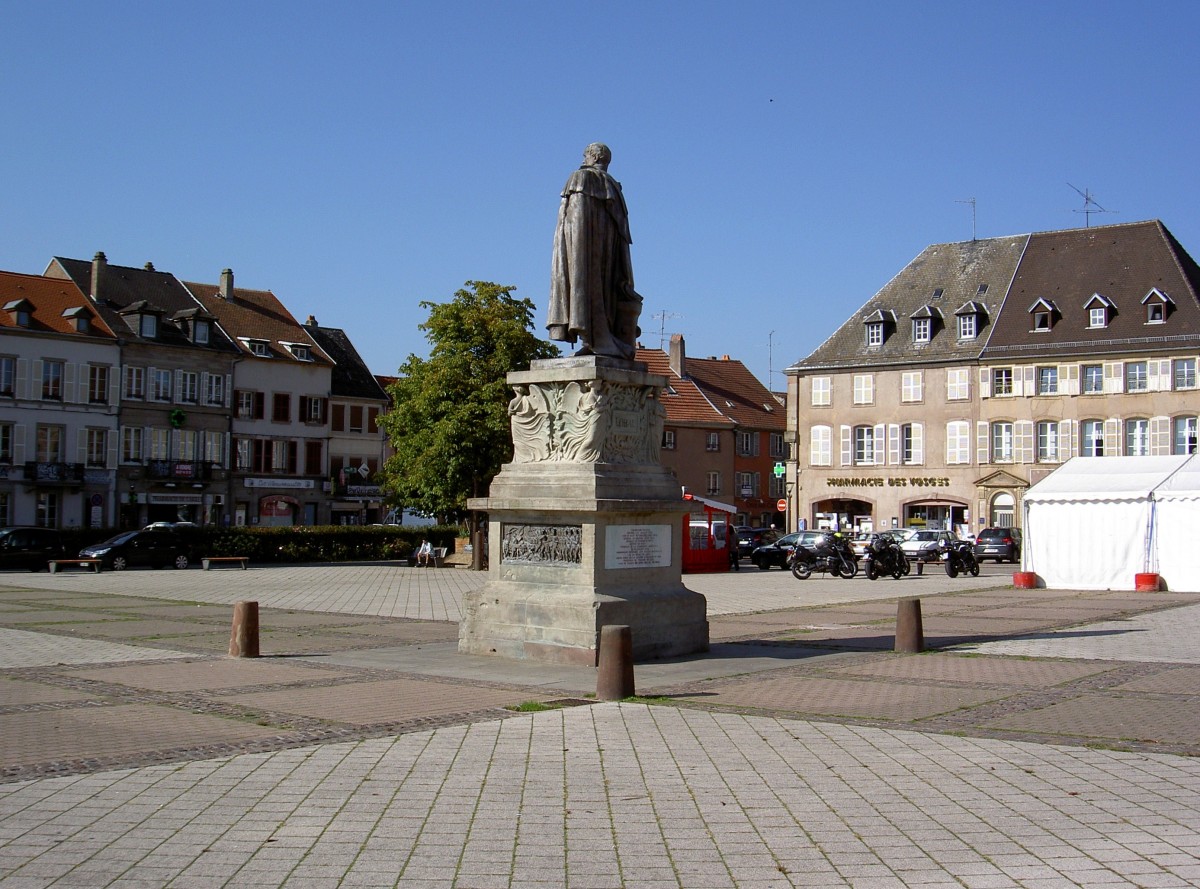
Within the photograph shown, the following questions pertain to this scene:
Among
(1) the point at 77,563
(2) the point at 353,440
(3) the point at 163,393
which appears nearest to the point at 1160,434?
(2) the point at 353,440

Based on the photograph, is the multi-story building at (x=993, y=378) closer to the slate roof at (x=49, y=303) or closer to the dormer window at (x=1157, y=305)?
the dormer window at (x=1157, y=305)

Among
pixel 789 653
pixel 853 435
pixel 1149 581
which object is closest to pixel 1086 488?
pixel 1149 581

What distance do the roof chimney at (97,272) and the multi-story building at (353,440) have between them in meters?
14.0

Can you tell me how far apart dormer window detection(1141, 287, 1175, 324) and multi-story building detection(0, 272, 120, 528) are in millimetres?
46832

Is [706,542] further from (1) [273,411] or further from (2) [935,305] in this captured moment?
(1) [273,411]

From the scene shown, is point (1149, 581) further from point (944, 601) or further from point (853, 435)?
point (853, 435)

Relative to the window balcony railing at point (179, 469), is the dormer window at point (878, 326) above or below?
above

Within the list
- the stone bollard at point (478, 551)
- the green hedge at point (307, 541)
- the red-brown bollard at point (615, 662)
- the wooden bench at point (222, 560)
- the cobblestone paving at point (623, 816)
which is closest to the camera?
the cobblestone paving at point (623, 816)

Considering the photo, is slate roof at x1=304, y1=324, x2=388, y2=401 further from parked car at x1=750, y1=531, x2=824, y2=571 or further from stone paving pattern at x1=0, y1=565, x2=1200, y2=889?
stone paving pattern at x1=0, y1=565, x2=1200, y2=889

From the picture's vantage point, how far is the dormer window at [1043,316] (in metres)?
60.9

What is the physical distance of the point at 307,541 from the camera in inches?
1893

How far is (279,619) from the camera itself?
2011cm

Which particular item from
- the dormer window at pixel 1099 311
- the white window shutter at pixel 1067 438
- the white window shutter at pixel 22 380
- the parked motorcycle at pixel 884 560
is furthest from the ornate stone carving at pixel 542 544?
the dormer window at pixel 1099 311

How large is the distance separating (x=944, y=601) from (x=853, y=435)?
41.3m
